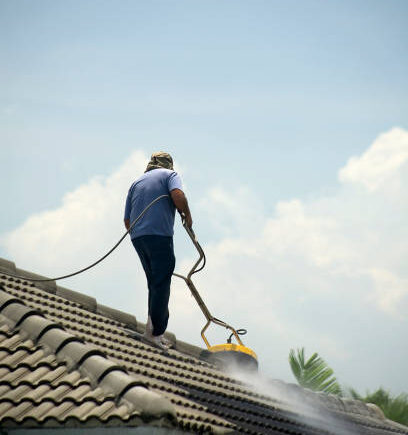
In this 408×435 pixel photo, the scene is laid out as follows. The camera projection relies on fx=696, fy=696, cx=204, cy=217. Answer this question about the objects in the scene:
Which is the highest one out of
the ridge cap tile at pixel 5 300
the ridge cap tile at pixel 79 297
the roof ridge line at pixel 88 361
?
the ridge cap tile at pixel 79 297

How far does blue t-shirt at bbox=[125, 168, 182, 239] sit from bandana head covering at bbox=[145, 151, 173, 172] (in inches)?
5.1

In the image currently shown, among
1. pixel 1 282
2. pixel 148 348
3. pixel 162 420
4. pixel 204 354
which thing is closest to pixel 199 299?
pixel 204 354

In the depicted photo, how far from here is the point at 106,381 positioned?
13.6ft

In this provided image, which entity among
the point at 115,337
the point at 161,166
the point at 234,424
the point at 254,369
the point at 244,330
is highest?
the point at 161,166

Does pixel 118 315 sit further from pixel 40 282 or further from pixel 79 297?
pixel 40 282

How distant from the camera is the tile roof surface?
3.94m

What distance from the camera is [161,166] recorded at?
6.93m

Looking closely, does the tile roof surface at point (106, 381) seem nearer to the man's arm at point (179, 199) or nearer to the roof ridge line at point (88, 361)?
the roof ridge line at point (88, 361)

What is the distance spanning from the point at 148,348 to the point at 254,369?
69.8 inches

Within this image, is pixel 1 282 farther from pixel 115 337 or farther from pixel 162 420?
pixel 162 420

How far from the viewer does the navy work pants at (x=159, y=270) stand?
6.42 meters

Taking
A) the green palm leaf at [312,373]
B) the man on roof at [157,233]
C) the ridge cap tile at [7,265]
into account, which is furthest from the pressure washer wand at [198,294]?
the green palm leaf at [312,373]

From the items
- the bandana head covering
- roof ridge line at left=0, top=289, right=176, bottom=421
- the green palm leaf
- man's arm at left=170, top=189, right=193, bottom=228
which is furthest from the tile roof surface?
the green palm leaf

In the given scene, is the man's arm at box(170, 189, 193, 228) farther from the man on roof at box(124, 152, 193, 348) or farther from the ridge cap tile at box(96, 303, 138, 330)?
the ridge cap tile at box(96, 303, 138, 330)
